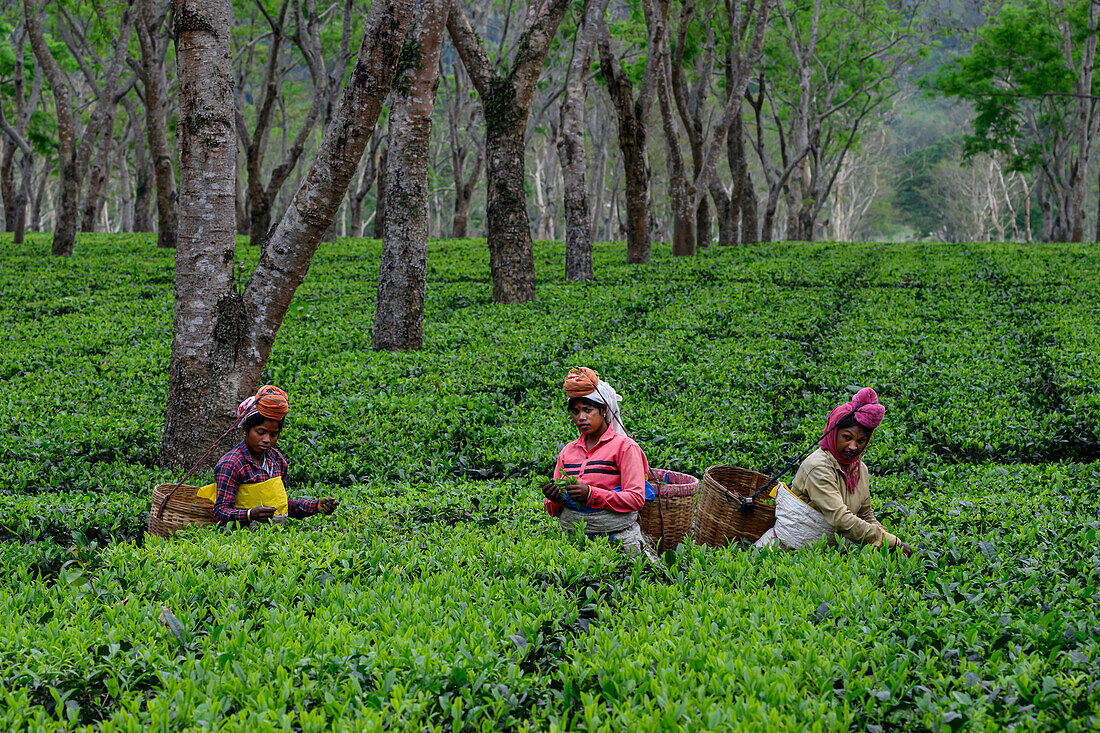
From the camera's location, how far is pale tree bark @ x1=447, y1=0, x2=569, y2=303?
12602 mm

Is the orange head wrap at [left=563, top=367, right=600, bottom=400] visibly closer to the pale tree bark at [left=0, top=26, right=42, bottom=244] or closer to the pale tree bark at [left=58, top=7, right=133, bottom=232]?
the pale tree bark at [left=58, top=7, right=133, bottom=232]

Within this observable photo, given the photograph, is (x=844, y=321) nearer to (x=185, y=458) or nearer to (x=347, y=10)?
(x=185, y=458)

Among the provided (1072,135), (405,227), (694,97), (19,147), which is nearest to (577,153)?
(405,227)

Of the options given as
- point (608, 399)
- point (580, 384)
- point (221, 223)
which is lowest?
point (608, 399)

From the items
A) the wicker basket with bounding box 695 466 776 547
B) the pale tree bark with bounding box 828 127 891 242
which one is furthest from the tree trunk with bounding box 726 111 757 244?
the pale tree bark with bounding box 828 127 891 242

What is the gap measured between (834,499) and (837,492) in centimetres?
4

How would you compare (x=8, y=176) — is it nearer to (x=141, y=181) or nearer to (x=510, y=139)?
(x=141, y=181)

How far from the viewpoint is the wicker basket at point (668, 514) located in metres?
5.26

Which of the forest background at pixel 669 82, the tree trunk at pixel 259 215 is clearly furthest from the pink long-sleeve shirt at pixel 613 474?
the tree trunk at pixel 259 215

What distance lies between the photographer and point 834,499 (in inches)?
187

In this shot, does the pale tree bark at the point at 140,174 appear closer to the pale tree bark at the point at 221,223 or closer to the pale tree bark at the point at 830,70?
the pale tree bark at the point at 830,70

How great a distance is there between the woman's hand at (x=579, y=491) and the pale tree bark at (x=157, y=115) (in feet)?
53.0

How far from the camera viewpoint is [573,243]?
1562 cm

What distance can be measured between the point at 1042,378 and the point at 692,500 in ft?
19.6
